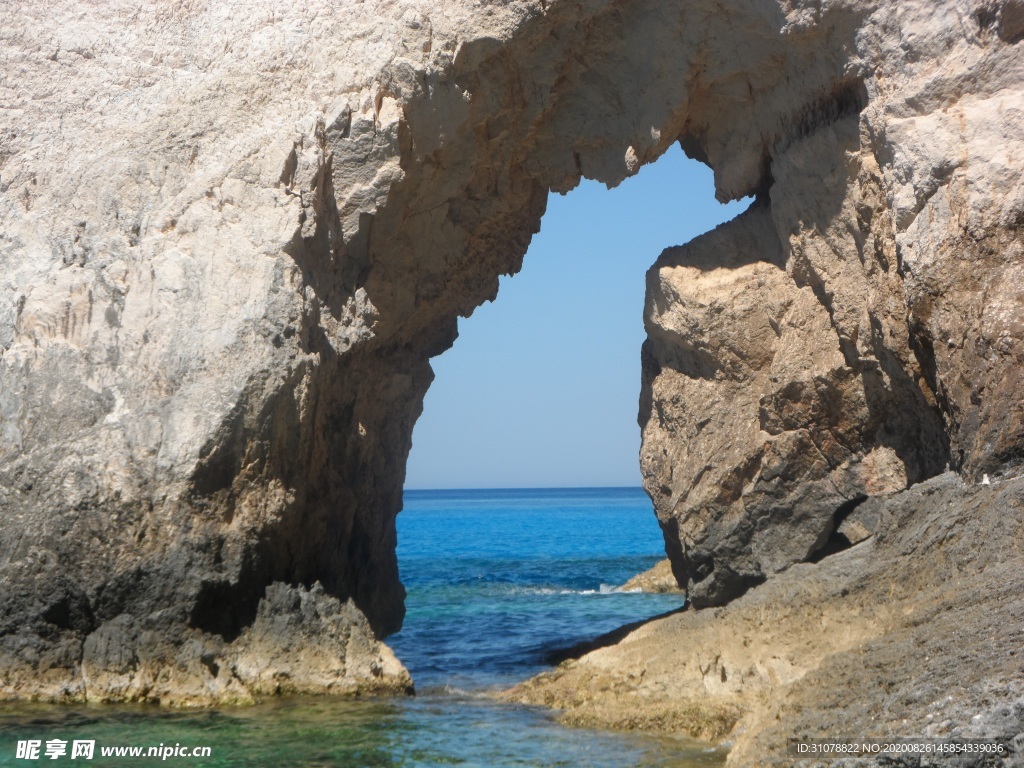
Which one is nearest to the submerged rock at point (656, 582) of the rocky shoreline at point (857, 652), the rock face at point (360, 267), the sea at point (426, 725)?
the sea at point (426, 725)

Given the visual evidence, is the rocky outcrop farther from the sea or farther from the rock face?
the sea

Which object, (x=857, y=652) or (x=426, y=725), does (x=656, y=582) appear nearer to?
(x=426, y=725)

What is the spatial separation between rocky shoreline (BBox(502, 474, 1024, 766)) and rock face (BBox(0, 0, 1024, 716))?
2.72 ft

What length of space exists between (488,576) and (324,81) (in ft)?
50.1

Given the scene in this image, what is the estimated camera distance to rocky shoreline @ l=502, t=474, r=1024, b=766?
18.8 feet

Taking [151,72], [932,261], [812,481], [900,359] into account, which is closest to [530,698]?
[812,481]

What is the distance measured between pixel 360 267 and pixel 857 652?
617 cm

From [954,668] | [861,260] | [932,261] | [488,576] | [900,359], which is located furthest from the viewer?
[488,576]

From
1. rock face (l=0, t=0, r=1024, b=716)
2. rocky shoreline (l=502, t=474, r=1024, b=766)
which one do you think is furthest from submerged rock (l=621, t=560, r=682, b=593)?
rocky shoreline (l=502, t=474, r=1024, b=766)

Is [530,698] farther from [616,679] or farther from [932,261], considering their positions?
[932,261]

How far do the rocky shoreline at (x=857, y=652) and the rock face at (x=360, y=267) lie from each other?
83 centimetres

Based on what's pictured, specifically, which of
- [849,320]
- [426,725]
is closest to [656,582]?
[849,320]

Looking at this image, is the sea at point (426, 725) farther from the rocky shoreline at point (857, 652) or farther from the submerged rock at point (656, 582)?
the submerged rock at point (656, 582)

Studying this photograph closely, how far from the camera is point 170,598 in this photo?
31.2ft
